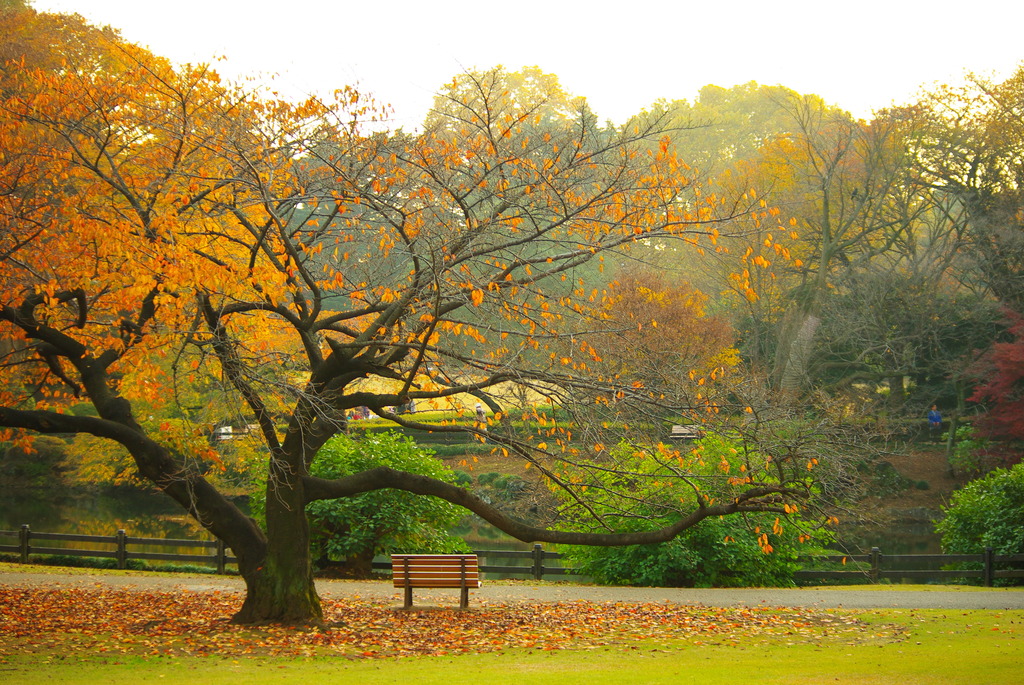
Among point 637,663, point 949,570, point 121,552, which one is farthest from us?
point 121,552

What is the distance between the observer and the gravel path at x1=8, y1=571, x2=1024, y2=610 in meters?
13.4

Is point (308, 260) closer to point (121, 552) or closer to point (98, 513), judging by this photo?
point (121, 552)

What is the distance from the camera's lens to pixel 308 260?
10.3 m

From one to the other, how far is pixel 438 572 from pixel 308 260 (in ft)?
14.7

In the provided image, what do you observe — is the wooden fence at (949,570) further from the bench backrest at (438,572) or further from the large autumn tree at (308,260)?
the large autumn tree at (308,260)

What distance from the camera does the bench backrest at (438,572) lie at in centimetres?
1202

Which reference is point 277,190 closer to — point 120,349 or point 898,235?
point 120,349

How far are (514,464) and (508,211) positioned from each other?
26.0m

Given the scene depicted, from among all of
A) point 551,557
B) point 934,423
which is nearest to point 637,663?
point 551,557

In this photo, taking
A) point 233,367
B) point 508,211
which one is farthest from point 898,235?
point 233,367

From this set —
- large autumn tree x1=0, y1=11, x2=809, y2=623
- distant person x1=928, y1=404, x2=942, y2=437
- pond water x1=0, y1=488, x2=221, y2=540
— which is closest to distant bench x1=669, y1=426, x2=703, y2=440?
large autumn tree x1=0, y1=11, x2=809, y2=623

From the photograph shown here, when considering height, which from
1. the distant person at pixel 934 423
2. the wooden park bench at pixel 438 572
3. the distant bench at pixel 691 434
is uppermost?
the distant person at pixel 934 423

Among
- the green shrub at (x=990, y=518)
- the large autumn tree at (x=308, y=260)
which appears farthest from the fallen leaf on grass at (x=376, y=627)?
the green shrub at (x=990, y=518)

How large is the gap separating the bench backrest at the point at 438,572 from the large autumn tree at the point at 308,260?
1.81 meters
